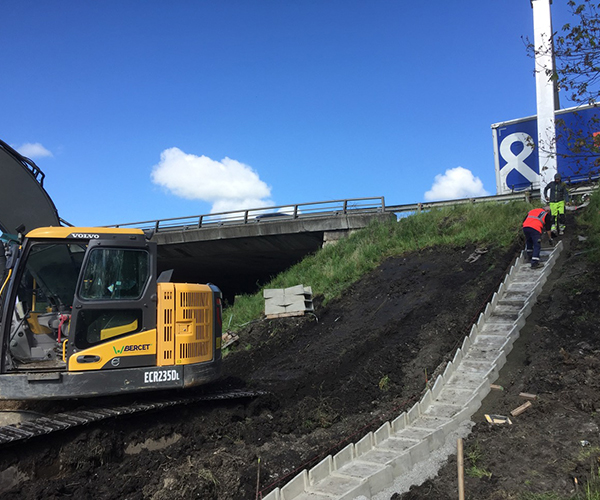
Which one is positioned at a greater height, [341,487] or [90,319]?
[90,319]

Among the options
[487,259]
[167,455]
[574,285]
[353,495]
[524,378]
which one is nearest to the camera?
[353,495]

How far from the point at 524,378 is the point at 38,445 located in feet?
23.3

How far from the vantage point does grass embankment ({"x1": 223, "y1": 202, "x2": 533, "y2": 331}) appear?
16484 mm

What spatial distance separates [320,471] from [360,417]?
2.12m

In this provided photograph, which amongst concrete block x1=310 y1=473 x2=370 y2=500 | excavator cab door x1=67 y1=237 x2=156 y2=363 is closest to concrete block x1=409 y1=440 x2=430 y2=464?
concrete block x1=310 y1=473 x2=370 y2=500

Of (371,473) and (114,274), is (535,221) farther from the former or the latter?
(114,274)

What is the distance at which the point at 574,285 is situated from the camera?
1085 centimetres

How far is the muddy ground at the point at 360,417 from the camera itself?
5.90 m

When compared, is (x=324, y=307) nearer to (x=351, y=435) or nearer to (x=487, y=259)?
(x=487, y=259)

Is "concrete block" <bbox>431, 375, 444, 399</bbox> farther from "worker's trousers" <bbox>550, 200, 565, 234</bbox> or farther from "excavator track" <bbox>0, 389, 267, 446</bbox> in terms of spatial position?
"worker's trousers" <bbox>550, 200, 565, 234</bbox>

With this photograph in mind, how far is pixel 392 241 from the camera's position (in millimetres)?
18422

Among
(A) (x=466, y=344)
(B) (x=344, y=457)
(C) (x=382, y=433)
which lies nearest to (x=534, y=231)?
(A) (x=466, y=344)

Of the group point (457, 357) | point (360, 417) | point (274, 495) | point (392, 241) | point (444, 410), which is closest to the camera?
point (274, 495)

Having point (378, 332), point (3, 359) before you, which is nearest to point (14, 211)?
point (3, 359)
